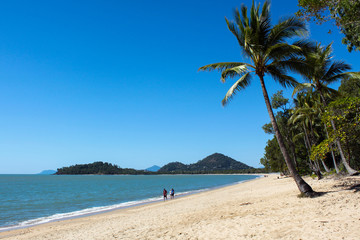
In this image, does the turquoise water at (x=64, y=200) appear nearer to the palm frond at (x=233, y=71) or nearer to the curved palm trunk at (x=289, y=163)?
the palm frond at (x=233, y=71)

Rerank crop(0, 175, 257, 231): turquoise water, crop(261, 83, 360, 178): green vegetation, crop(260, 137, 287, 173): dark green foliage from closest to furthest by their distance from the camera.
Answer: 1. crop(261, 83, 360, 178): green vegetation
2. crop(0, 175, 257, 231): turquoise water
3. crop(260, 137, 287, 173): dark green foliage

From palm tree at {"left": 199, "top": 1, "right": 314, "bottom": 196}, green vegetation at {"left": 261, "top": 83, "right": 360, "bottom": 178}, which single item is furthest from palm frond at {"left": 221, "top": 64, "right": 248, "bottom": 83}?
green vegetation at {"left": 261, "top": 83, "right": 360, "bottom": 178}

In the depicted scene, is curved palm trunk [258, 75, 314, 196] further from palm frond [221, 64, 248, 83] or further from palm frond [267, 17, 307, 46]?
palm frond [267, 17, 307, 46]

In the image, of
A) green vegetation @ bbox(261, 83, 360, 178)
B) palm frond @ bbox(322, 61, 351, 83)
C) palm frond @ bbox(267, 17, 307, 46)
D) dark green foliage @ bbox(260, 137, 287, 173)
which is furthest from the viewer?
dark green foliage @ bbox(260, 137, 287, 173)

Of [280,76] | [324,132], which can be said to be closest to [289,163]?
[280,76]

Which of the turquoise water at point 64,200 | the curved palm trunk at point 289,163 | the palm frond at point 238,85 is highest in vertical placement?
the palm frond at point 238,85

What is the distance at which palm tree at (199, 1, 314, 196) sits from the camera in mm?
10742

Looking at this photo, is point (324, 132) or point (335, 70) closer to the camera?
point (335, 70)

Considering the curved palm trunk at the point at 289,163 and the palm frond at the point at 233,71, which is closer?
the curved palm trunk at the point at 289,163

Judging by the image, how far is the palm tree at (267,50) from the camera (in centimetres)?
1074

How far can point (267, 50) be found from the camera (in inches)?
425

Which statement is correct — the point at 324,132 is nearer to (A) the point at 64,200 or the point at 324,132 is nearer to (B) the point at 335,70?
(B) the point at 335,70

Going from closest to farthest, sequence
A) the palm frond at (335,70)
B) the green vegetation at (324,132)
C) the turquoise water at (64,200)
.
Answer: the green vegetation at (324,132)
the palm frond at (335,70)
the turquoise water at (64,200)

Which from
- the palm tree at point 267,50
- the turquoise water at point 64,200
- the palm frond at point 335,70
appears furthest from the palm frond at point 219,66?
the turquoise water at point 64,200
